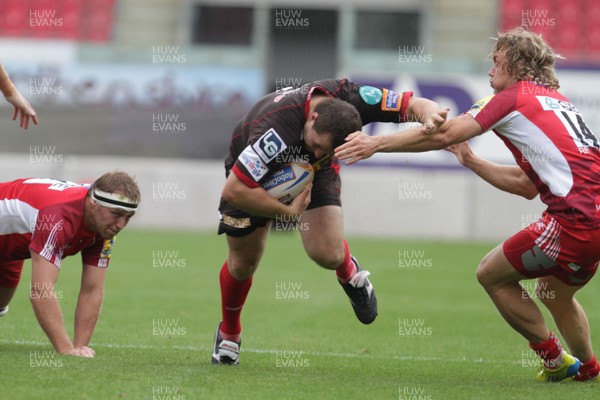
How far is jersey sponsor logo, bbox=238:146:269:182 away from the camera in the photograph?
591 cm

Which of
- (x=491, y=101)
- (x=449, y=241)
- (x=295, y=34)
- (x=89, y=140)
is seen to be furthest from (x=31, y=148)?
(x=491, y=101)

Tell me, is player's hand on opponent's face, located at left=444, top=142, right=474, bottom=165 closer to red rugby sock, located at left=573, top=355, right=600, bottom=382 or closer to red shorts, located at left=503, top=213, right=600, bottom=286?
red shorts, located at left=503, top=213, right=600, bottom=286

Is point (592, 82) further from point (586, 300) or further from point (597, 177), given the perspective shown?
point (597, 177)

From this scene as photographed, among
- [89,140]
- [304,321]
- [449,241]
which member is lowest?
[449,241]

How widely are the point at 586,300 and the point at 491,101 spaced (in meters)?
6.28

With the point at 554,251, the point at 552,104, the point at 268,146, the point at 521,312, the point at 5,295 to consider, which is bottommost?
the point at 5,295

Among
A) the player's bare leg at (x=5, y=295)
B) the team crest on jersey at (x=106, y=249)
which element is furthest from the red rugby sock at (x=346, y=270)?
the player's bare leg at (x=5, y=295)

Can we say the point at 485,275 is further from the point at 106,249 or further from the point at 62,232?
the point at 62,232

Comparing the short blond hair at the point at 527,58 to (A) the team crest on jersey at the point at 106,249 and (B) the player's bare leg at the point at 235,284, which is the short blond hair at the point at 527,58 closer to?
(B) the player's bare leg at the point at 235,284

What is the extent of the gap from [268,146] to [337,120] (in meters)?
0.48

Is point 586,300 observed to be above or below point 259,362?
below

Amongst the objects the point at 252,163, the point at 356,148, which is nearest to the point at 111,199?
the point at 252,163

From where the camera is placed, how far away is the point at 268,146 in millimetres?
5891

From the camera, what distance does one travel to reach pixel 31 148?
19.7m
